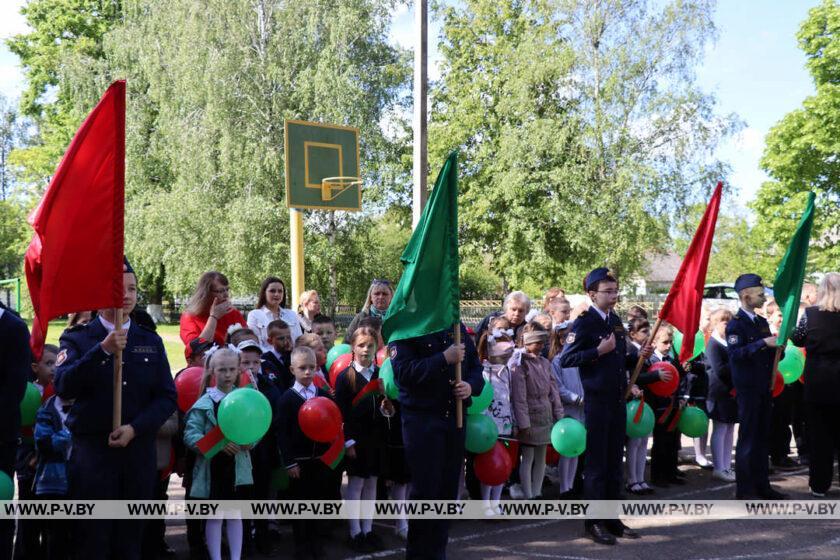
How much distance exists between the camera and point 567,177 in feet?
88.0

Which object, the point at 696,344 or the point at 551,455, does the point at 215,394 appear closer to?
the point at 551,455

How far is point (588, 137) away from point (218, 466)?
23554 mm

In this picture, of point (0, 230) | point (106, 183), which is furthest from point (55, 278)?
point (0, 230)

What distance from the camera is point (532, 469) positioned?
759 centimetres

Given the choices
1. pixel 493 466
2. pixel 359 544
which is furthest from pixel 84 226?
pixel 493 466

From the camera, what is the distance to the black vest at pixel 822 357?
7289mm

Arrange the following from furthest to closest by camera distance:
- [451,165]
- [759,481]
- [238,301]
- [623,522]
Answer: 1. [238,301]
2. [759,481]
3. [623,522]
4. [451,165]

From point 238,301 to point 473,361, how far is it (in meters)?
28.4

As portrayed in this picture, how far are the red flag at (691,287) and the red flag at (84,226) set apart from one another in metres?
4.39

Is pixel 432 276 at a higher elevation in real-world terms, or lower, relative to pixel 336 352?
higher

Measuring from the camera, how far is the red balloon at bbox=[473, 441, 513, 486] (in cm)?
629

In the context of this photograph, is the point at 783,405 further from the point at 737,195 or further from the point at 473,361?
the point at 737,195

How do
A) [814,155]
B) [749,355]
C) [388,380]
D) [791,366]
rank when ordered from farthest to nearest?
[814,155], [791,366], [749,355], [388,380]

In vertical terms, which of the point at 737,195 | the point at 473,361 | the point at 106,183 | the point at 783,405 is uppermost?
the point at 737,195
